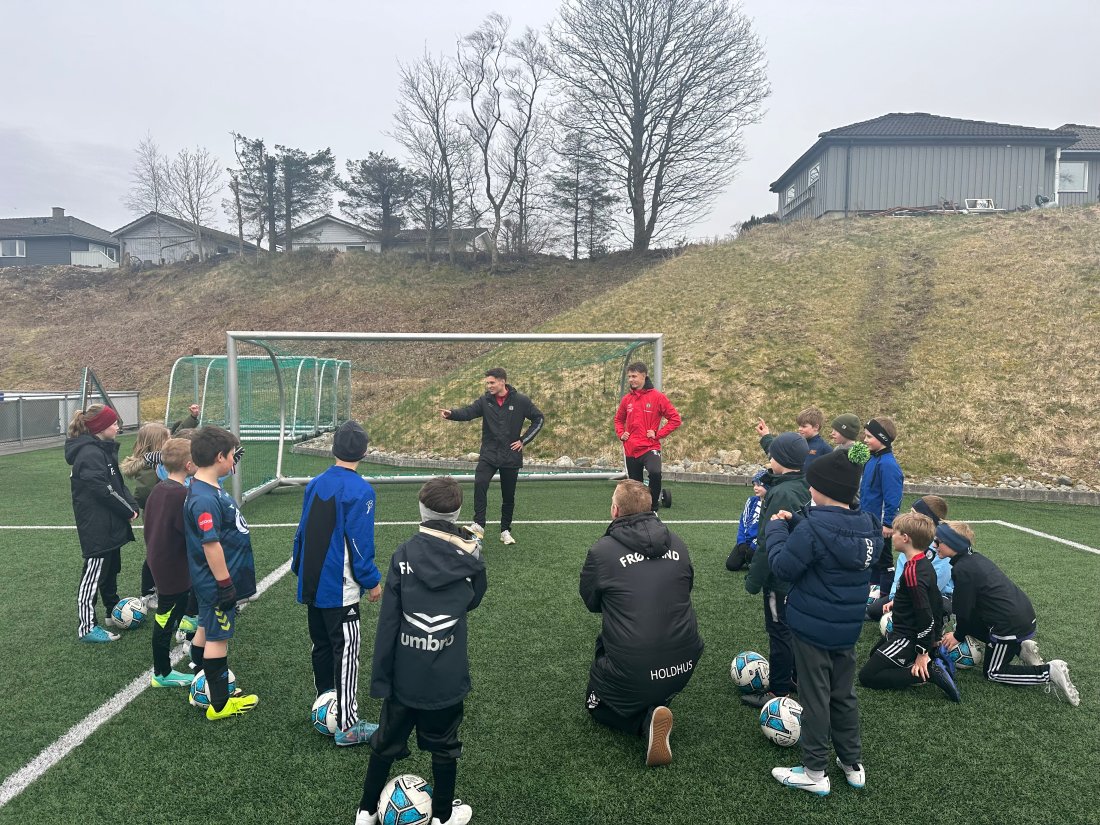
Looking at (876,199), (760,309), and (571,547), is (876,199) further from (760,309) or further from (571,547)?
(571,547)

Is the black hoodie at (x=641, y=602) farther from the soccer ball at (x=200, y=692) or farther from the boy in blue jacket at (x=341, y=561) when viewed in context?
the soccer ball at (x=200, y=692)

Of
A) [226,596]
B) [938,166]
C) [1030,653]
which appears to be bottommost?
[1030,653]

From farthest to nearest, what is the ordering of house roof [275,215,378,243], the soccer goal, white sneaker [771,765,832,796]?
1. house roof [275,215,378,243]
2. the soccer goal
3. white sneaker [771,765,832,796]

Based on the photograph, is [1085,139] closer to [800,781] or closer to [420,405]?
[420,405]

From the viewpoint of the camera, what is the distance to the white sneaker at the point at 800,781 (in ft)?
10.6

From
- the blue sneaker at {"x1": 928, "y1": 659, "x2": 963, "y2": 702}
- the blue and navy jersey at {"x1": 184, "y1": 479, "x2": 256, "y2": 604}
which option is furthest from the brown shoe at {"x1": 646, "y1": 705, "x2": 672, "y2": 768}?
the blue and navy jersey at {"x1": 184, "y1": 479, "x2": 256, "y2": 604}

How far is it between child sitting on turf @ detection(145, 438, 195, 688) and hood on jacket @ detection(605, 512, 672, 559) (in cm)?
259

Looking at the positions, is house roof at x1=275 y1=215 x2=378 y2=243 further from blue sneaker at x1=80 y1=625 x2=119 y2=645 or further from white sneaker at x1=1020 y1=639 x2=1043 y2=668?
white sneaker at x1=1020 y1=639 x2=1043 y2=668

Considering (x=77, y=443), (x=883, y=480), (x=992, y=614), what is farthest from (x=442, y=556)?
(x=883, y=480)

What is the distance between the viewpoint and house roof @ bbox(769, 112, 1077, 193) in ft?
89.0

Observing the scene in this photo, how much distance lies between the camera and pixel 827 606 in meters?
3.23

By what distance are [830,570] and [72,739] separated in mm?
4102

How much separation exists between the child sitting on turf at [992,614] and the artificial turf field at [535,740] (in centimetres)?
14

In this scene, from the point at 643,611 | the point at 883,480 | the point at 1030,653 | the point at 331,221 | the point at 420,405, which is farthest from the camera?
the point at 331,221
